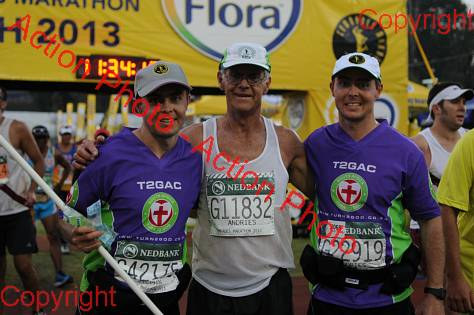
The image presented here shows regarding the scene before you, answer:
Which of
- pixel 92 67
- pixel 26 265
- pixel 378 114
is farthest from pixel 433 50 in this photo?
pixel 26 265

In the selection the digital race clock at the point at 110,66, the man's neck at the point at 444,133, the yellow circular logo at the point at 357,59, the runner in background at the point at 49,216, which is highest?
the digital race clock at the point at 110,66

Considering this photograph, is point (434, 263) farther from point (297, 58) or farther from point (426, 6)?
point (426, 6)

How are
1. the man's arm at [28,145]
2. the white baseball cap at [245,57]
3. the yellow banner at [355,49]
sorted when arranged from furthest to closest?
the yellow banner at [355,49] < the man's arm at [28,145] < the white baseball cap at [245,57]

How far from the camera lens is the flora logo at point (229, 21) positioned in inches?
312

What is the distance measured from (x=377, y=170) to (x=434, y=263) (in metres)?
0.56

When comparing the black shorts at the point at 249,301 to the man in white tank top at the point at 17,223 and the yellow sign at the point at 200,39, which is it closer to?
the man in white tank top at the point at 17,223

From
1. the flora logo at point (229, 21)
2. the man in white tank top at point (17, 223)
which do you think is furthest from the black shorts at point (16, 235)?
the flora logo at point (229, 21)

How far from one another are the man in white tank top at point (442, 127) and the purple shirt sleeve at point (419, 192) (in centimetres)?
179

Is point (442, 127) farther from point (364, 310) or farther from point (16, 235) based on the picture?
point (16, 235)

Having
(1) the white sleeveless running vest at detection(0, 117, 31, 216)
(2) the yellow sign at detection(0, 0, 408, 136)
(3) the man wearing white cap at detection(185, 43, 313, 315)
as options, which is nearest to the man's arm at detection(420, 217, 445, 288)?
(3) the man wearing white cap at detection(185, 43, 313, 315)

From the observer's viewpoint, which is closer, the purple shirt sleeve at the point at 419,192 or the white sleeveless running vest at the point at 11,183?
the purple shirt sleeve at the point at 419,192

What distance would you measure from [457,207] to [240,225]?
1163 millimetres

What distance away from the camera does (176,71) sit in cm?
271

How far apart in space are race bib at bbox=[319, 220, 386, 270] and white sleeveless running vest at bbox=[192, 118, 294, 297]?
0.33m
